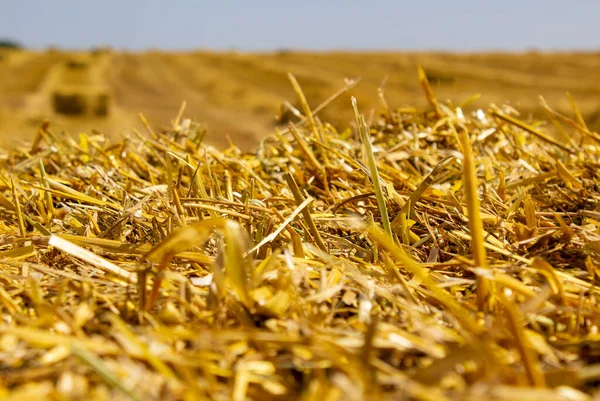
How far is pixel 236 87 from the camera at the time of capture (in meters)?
16.3

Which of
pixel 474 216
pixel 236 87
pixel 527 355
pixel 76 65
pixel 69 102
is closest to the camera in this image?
pixel 527 355

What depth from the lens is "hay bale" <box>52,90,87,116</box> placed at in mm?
12500

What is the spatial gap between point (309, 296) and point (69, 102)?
43.3ft

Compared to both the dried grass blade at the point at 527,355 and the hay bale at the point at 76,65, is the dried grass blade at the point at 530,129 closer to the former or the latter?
the dried grass blade at the point at 527,355

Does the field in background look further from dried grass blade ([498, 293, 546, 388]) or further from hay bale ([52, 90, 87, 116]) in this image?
dried grass blade ([498, 293, 546, 388])

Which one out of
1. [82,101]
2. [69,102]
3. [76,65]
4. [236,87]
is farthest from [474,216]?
[76,65]

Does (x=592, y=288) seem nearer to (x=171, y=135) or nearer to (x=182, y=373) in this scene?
(x=182, y=373)

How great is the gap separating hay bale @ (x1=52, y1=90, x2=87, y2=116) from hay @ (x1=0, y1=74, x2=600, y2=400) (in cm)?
1203

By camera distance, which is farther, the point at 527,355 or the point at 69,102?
the point at 69,102

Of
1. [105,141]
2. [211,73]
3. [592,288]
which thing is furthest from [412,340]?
[211,73]

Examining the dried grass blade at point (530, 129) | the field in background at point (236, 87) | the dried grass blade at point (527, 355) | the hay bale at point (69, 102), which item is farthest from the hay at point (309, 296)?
the hay bale at point (69, 102)

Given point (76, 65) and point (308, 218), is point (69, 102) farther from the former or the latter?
point (308, 218)

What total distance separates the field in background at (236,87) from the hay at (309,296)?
5.46 meters

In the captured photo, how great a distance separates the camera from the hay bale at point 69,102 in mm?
12500
